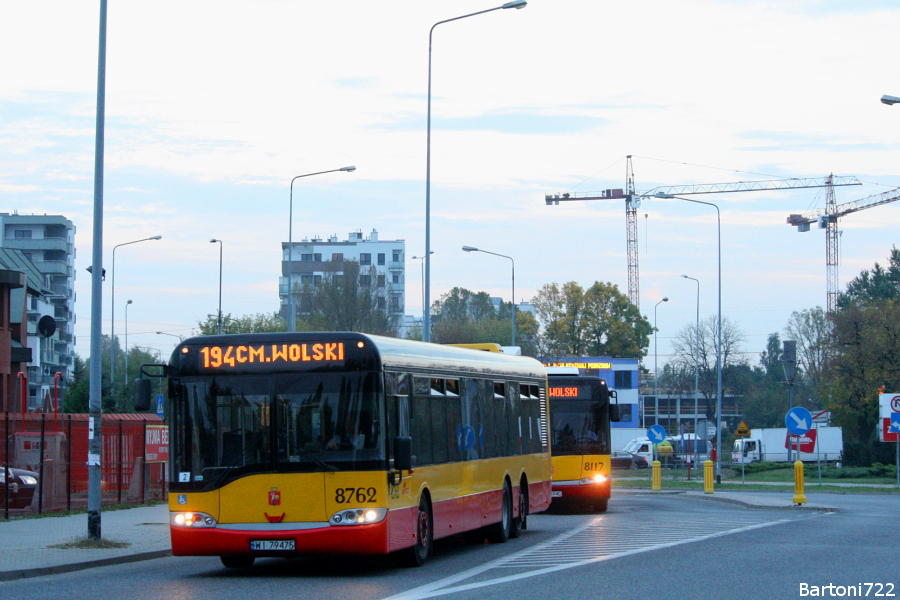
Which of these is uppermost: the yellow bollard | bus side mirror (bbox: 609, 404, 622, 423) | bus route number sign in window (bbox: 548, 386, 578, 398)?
bus route number sign in window (bbox: 548, 386, 578, 398)

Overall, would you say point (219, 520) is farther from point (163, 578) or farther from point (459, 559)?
point (459, 559)

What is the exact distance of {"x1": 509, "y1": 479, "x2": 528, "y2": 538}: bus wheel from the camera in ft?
63.1

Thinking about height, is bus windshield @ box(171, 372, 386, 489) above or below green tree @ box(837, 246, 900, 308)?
below

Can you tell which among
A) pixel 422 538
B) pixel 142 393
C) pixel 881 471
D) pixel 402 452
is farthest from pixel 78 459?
pixel 881 471

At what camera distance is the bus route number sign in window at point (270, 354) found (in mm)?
13539

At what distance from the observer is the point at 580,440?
26.4 m

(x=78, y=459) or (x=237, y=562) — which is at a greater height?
(x=78, y=459)

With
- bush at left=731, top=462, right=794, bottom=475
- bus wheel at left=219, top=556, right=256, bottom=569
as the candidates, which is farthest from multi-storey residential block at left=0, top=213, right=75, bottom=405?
bus wheel at left=219, top=556, right=256, bottom=569

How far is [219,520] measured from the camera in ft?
44.1

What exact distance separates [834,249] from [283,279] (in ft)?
206

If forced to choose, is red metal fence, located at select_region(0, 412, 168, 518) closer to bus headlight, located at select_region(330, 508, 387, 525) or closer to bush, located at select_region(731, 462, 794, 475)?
bus headlight, located at select_region(330, 508, 387, 525)

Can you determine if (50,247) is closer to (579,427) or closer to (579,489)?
(579,427)

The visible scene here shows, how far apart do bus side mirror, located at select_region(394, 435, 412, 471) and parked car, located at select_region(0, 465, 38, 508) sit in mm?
13263

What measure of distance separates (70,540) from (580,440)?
12021 millimetres
